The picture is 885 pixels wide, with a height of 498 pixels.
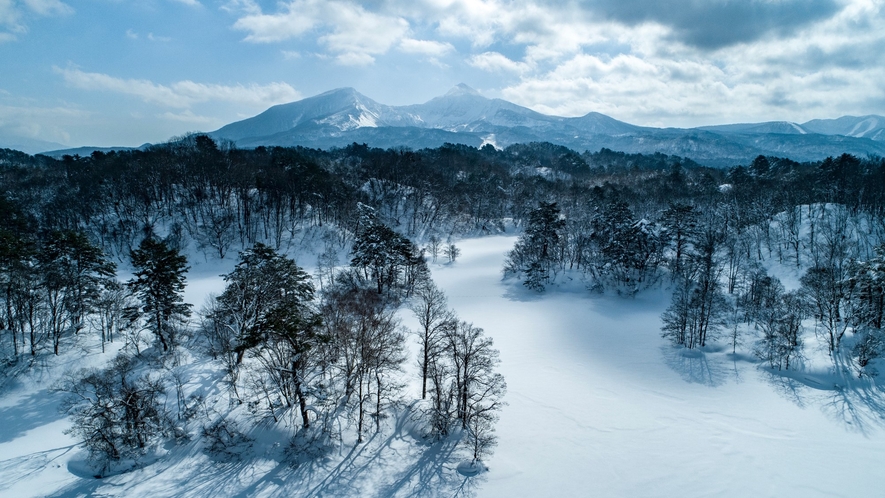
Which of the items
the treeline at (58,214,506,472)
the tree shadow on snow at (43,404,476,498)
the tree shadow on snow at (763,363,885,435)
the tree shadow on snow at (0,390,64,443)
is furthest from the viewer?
the tree shadow on snow at (763,363,885,435)

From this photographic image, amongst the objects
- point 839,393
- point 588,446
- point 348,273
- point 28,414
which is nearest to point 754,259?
point 839,393

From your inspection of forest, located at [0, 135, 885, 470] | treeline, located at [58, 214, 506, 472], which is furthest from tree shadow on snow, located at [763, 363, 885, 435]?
treeline, located at [58, 214, 506, 472]

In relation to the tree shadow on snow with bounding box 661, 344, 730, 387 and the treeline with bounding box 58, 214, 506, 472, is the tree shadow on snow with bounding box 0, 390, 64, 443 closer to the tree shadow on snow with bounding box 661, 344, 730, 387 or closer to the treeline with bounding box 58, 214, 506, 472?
the treeline with bounding box 58, 214, 506, 472

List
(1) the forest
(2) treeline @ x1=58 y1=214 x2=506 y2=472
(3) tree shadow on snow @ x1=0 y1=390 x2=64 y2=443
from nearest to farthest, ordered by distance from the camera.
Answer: (2) treeline @ x1=58 y1=214 x2=506 y2=472, (3) tree shadow on snow @ x1=0 y1=390 x2=64 y2=443, (1) the forest

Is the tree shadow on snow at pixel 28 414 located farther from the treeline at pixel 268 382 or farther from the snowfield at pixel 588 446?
the treeline at pixel 268 382

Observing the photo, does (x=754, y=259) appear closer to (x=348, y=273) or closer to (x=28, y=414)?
(x=348, y=273)

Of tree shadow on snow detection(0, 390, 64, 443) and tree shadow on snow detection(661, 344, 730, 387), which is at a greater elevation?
tree shadow on snow detection(0, 390, 64, 443)

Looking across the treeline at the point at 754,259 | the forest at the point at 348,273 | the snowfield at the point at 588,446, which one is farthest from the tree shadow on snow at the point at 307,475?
the treeline at the point at 754,259
